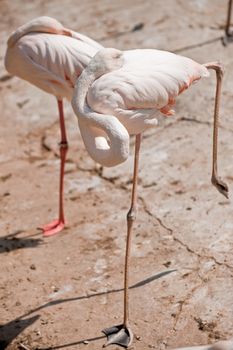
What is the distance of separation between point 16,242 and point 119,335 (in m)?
1.15

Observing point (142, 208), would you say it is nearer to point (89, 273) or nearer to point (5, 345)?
point (89, 273)

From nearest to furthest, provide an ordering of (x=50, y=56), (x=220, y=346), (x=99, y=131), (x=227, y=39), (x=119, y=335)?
1. (x=220, y=346)
2. (x=99, y=131)
3. (x=119, y=335)
4. (x=50, y=56)
5. (x=227, y=39)

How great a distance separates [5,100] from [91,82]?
269cm

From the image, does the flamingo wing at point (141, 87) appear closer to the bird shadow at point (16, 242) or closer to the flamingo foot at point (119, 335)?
the flamingo foot at point (119, 335)

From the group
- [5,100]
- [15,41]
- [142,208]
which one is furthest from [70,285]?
[5,100]

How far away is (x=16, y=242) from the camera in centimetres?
470

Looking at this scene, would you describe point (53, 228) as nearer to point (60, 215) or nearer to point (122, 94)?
point (60, 215)

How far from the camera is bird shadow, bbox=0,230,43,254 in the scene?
4652 millimetres

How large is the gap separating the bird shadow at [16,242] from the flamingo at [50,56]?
0.27 ft

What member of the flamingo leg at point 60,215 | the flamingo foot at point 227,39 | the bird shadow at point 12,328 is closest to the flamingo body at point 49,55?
the flamingo leg at point 60,215

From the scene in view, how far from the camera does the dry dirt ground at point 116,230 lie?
393 centimetres

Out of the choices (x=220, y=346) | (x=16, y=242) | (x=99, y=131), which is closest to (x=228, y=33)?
(x=16, y=242)

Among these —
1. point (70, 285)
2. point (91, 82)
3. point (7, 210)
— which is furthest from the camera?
point (7, 210)

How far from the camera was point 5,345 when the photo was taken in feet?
12.7
